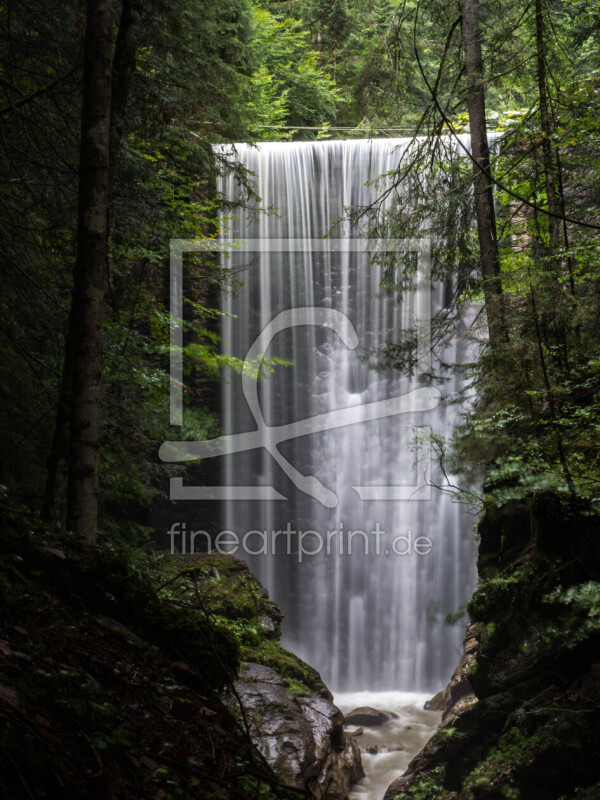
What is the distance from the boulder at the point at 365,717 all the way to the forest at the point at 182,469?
9.0 inches

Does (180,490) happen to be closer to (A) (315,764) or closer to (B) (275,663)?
(B) (275,663)

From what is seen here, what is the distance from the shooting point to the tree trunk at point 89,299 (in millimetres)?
3703

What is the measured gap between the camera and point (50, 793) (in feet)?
4.84

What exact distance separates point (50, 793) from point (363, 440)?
11.9 meters

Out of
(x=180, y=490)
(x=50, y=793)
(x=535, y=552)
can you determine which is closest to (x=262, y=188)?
(x=180, y=490)

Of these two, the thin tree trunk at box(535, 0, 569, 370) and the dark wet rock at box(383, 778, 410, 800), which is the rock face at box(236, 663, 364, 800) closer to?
the dark wet rock at box(383, 778, 410, 800)

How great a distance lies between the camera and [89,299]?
3719 millimetres

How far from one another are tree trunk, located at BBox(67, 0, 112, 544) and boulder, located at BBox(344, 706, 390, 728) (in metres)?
7.09

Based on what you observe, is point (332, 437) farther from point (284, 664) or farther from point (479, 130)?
point (479, 130)

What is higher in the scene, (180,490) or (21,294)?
(21,294)

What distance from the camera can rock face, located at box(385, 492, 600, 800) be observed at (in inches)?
167
